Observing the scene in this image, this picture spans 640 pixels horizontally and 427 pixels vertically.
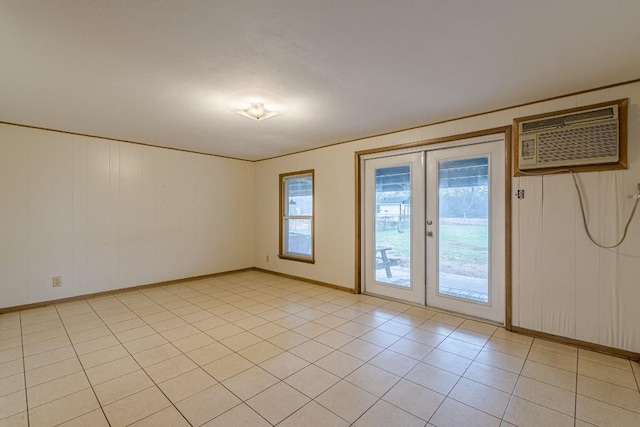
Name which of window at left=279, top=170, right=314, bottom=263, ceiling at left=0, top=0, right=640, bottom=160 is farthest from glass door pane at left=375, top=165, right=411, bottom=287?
window at left=279, top=170, right=314, bottom=263

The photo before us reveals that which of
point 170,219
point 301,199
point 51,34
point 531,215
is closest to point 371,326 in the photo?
point 531,215

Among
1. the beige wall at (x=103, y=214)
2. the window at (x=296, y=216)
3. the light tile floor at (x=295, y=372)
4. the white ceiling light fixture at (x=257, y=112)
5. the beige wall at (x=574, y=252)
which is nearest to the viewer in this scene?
the light tile floor at (x=295, y=372)

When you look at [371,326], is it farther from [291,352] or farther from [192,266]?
[192,266]

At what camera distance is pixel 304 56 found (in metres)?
2.10

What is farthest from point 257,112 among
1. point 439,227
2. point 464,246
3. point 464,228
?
point 464,246

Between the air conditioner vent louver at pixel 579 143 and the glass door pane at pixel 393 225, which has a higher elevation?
the air conditioner vent louver at pixel 579 143

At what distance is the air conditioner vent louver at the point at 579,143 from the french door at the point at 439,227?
0.43 metres

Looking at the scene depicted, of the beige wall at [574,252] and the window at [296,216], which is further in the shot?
the window at [296,216]

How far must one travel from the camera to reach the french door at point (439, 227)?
10.9 ft

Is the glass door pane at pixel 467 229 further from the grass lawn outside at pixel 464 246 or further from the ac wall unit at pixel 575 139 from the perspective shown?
the ac wall unit at pixel 575 139

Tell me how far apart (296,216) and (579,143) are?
4.14 meters

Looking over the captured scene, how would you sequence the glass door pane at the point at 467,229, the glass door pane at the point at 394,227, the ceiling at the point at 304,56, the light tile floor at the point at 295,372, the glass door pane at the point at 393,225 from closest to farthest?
1. the ceiling at the point at 304,56
2. the light tile floor at the point at 295,372
3. the glass door pane at the point at 467,229
4. the glass door pane at the point at 394,227
5. the glass door pane at the point at 393,225

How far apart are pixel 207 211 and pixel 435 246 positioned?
13.6 feet

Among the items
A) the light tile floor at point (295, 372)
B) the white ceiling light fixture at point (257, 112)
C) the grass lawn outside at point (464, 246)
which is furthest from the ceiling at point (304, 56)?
the light tile floor at point (295, 372)
